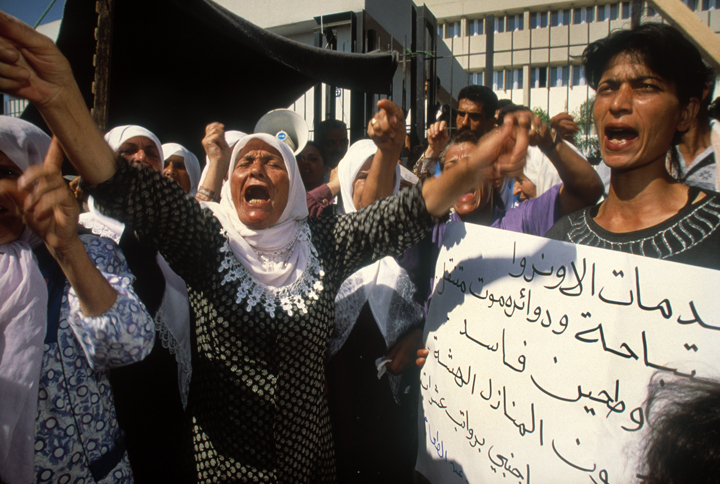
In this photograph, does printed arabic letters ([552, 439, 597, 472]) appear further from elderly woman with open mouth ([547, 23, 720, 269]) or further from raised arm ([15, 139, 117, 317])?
raised arm ([15, 139, 117, 317])

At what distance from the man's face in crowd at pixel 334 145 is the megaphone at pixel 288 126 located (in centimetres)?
27

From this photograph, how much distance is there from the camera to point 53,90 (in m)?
1.03

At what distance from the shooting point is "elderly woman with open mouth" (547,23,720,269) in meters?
1.11

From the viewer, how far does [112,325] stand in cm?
125

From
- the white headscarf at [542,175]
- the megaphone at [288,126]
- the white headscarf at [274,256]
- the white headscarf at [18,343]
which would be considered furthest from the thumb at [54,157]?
the megaphone at [288,126]

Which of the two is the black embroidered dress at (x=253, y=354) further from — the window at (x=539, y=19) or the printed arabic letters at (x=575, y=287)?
the window at (x=539, y=19)

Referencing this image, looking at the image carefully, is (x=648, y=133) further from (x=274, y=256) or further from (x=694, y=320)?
(x=274, y=256)

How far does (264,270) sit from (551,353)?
1.03m

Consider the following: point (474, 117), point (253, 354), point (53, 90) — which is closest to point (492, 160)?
point (253, 354)

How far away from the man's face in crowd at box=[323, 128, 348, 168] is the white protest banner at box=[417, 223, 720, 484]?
3.34 metres

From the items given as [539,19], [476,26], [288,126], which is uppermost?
[476,26]

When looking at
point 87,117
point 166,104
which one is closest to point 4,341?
point 87,117

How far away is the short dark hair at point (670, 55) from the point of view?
3.81 feet

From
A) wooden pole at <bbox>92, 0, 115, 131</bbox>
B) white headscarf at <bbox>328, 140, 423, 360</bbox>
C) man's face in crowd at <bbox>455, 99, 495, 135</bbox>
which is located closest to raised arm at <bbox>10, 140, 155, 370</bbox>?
wooden pole at <bbox>92, 0, 115, 131</bbox>
